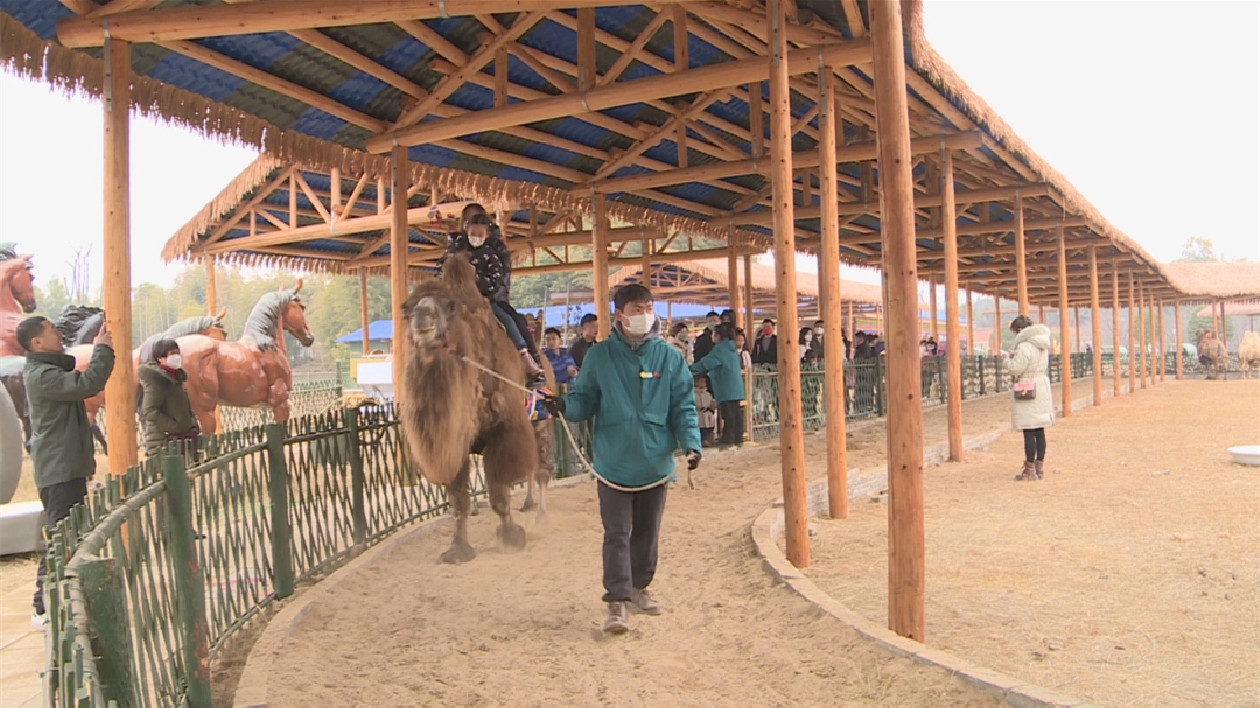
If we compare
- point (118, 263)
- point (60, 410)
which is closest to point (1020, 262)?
point (118, 263)

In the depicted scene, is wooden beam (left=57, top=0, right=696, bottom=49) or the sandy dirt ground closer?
the sandy dirt ground

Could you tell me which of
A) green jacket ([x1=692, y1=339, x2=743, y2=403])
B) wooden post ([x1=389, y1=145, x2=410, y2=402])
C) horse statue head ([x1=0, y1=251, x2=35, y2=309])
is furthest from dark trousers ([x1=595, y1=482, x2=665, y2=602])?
horse statue head ([x1=0, y1=251, x2=35, y2=309])

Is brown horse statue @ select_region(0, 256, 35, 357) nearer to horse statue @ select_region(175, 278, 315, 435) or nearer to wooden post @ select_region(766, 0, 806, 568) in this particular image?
horse statue @ select_region(175, 278, 315, 435)

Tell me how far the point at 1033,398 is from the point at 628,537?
20.1 ft

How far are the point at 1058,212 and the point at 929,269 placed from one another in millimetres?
8745

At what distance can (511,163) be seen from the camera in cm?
1024

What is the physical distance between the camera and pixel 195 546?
11.6ft

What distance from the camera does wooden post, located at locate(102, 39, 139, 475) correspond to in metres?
5.58

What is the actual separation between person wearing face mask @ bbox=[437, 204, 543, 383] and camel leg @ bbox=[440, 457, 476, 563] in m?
0.94

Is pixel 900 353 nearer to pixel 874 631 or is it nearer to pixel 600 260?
pixel 874 631

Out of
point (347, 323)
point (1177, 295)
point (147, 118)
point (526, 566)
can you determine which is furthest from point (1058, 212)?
point (347, 323)

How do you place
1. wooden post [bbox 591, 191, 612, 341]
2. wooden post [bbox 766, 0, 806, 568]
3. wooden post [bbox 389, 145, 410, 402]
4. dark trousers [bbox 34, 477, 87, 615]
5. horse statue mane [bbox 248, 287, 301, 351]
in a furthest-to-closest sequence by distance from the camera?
wooden post [bbox 591, 191, 612, 341] → horse statue mane [bbox 248, 287, 301, 351] → wooden post [bbox 389, 145, 410, 402] → wooden post [bbox 766, 0, 806, 568] → dark trousers [bbox 34, 477, 87, 615]

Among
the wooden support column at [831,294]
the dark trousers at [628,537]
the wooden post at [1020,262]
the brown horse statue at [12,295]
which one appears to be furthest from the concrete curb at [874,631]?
the brown horse statue at [12,295]

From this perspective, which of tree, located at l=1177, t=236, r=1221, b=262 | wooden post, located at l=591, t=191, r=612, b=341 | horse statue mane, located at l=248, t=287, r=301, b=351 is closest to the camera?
horse statue mane, located at l=248, t=287, r=301, b=351
